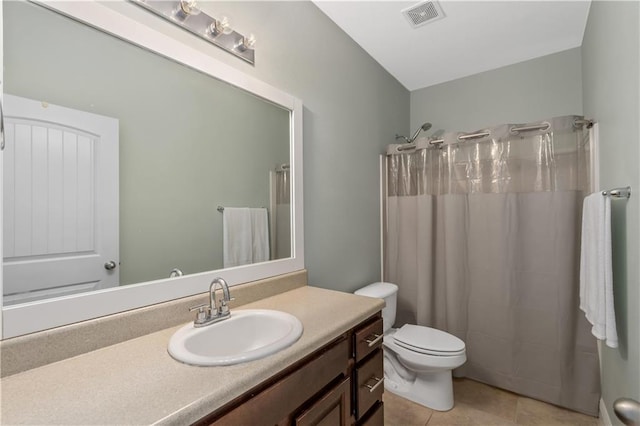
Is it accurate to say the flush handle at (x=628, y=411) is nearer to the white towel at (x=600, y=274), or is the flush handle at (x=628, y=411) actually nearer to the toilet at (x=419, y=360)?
the white towel at (x=600, y=274)

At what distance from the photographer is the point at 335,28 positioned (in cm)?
202

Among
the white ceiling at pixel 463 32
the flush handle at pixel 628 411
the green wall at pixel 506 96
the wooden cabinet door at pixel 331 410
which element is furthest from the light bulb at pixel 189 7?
the green wall at pixel 506 96

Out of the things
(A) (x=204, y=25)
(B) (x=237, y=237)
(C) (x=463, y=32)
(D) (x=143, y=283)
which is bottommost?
(D) (x=143, y=283)

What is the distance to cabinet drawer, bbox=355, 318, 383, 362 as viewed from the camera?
1.22 m

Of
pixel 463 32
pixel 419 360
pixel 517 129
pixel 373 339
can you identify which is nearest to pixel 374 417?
pixel 373 339

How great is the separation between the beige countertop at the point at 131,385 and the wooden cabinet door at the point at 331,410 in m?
0.19

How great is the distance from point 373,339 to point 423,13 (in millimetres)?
1946

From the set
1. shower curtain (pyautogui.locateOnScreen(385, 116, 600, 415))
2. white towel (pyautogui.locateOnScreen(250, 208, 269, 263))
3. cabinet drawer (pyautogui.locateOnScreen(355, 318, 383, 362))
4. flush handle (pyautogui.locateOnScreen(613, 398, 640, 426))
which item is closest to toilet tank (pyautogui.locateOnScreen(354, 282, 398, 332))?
shower curtain (pyautogui.locateOnScreen(385, 116, 600, 415))

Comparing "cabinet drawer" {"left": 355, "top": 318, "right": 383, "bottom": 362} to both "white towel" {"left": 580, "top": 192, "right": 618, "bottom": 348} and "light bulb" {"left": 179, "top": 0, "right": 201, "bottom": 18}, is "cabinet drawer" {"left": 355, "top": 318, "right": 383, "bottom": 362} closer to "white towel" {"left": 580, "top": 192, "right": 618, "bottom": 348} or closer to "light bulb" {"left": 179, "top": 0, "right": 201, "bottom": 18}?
"white towel" {"left": 580, "top": 192, "right": 618, "bottom": 348}

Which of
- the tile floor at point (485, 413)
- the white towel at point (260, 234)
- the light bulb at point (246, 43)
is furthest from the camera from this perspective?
the tile floor at point (485, 413)

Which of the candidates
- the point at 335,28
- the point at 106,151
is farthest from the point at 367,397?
the point at 335,28

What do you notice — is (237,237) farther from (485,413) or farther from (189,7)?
(485,413)

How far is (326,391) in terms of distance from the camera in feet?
3.40

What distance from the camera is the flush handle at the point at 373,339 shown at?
4.22 ft
